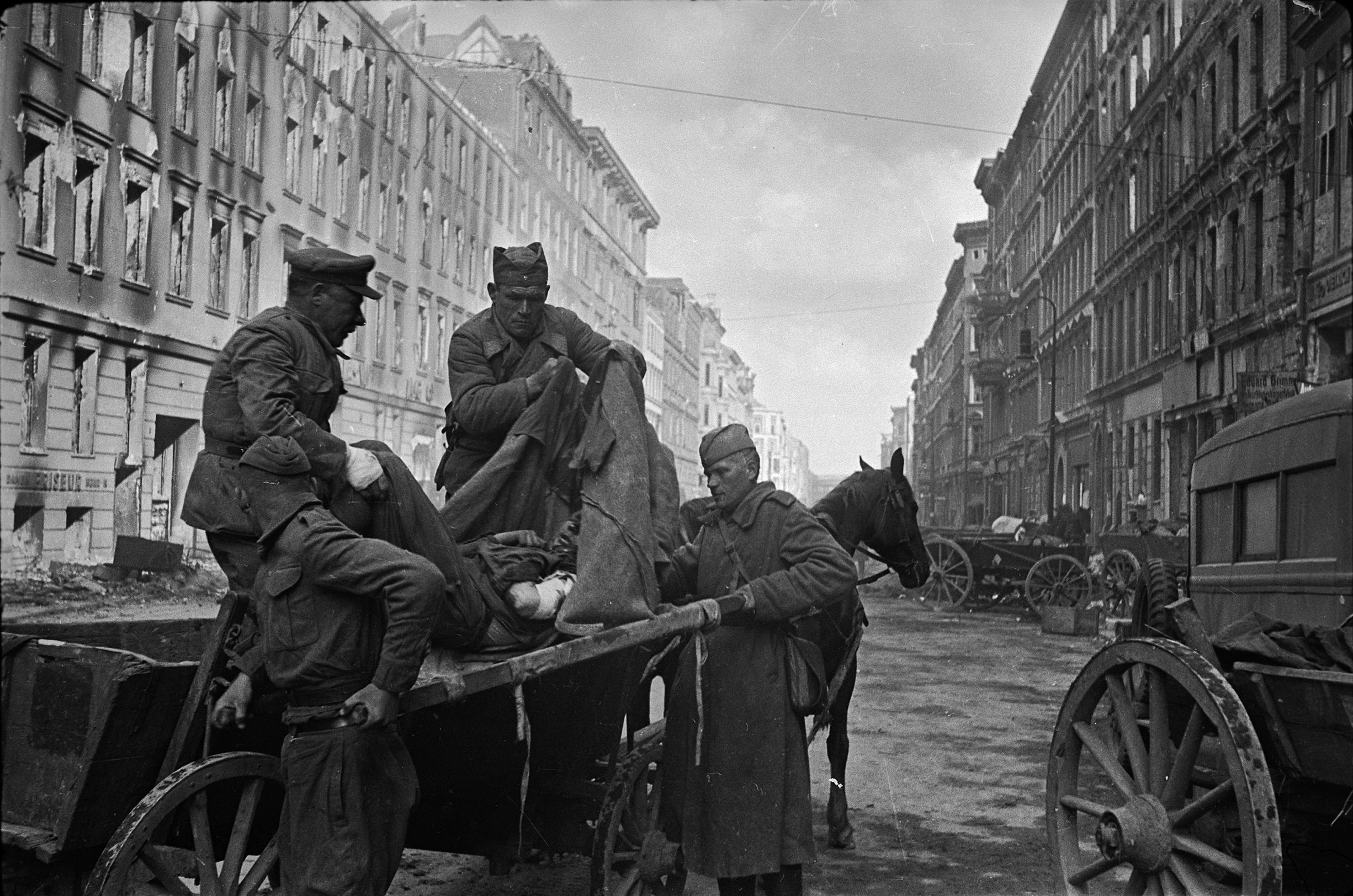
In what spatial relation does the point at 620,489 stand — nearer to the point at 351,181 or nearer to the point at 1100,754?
the point at 1100,754

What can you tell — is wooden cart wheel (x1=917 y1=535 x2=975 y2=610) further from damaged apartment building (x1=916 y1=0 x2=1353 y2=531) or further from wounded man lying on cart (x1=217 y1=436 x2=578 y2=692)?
wounded man lying on cart (x1=217 y1=436 x2=578 y2=692)

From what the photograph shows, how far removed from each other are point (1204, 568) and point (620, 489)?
401 cm

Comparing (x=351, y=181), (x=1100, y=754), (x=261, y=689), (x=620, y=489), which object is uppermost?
(x=351, y=181)

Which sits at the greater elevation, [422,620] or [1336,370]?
[1336,370]

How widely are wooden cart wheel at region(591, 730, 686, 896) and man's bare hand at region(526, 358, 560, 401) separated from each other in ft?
5.04

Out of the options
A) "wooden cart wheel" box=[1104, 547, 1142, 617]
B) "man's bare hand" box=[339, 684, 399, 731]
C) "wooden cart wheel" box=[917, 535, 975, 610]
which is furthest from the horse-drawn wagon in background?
"wooden cart wheel" box=[917, 535, 975, 610]

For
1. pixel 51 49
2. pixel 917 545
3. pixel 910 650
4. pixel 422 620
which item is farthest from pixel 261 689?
pixel 51 49

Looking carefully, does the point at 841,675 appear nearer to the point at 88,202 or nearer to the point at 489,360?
the point at 489,360

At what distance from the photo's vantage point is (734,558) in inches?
179

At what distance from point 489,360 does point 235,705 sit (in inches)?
81.5

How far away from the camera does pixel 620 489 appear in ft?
13.8

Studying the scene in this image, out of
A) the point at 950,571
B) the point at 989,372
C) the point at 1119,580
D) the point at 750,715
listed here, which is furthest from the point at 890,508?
the point at 989,372

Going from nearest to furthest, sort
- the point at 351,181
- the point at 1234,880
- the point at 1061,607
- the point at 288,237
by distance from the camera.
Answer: the point at 1234,880, the point at 1061,607, the point at 288,237, the point at 351,181

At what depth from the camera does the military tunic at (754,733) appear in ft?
13.7
